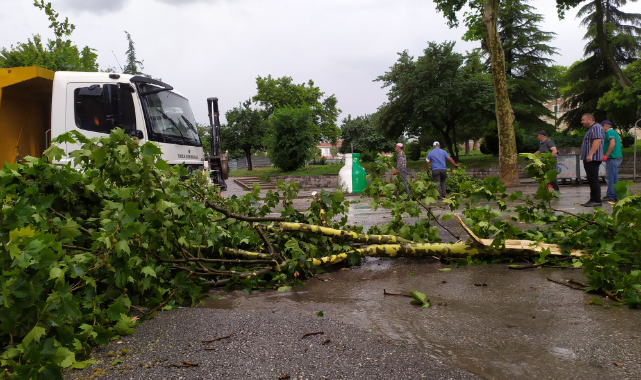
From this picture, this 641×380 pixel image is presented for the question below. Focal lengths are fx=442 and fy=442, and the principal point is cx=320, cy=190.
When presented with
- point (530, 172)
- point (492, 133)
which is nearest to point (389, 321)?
point (530, 172)

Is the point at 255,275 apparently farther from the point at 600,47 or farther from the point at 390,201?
the point at 600,47

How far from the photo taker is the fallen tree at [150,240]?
2.24 meters

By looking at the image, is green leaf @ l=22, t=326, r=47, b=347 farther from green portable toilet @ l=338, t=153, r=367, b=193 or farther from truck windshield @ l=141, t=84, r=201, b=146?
green portable toilet @ l=338, t=153, r=367, b=193

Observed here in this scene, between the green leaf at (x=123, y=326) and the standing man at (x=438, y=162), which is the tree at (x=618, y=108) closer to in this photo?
the standing man at (x=438, y=162)

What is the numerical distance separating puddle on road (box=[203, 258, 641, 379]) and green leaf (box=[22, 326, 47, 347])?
1574mm

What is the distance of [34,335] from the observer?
2.15 meters

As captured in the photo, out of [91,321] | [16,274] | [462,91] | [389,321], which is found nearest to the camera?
[16,274]

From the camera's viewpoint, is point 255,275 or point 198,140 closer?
point 255,275

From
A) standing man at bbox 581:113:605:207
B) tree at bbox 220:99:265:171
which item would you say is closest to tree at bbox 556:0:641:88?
standing man at bbox 581:113:605:207

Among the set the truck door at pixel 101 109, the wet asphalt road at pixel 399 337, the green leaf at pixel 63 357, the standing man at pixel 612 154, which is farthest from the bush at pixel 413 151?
the green leaf at pixel 63 357

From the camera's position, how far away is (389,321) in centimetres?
304

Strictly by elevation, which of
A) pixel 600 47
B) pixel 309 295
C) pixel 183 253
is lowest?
pixel 309 295

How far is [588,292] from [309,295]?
2.24 m

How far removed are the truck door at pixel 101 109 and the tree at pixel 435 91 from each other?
70.5ft
